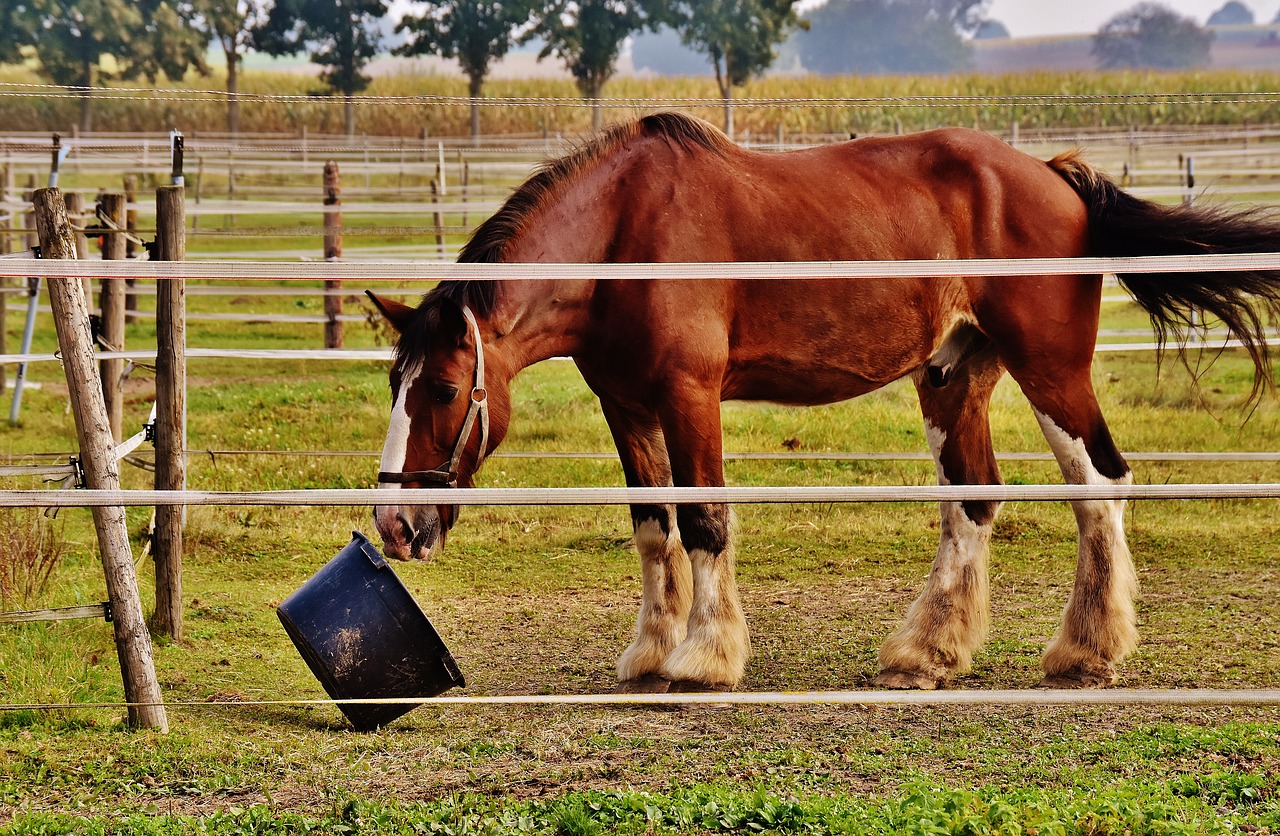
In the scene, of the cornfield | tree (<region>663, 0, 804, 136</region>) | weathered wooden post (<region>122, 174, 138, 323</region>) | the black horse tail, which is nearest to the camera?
the black horse tail

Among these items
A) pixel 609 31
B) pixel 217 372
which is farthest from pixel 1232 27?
pixel 217 372

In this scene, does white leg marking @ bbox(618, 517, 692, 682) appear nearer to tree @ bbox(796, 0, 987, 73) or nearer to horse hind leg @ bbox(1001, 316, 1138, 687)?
horse hind leg @ bbox(1001, 316, 1138, 687)

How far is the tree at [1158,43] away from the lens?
12962 centimetres

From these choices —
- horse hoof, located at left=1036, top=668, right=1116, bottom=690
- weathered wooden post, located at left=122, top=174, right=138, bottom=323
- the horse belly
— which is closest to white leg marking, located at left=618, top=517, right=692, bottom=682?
the horse belly

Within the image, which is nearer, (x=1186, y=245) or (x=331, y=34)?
(x=1186, y=245)

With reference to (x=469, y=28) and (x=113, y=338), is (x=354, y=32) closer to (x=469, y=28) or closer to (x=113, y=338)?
(x=469, y=28)

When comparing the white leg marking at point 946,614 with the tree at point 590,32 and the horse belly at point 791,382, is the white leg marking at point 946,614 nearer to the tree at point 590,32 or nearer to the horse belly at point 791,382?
the horse belly at point 791,382

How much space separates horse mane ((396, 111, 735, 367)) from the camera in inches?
169

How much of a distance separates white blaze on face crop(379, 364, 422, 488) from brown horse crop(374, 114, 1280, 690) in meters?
0.02

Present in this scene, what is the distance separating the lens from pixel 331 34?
1564 inches

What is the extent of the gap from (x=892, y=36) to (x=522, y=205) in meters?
159

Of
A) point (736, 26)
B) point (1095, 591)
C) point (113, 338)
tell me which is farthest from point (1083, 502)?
point (736, 26)

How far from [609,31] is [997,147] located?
3435cm

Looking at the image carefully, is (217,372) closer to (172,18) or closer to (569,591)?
(569,591)
